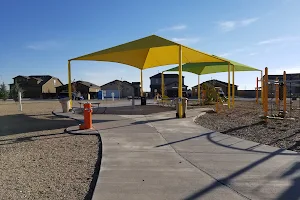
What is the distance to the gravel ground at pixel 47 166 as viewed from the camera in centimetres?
441

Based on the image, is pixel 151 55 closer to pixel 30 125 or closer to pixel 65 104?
pixel 65 104

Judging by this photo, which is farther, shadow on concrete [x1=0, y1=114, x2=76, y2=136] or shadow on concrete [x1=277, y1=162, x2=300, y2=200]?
shadow on concrete [x1=0, y1=114, x2=76, y2=136]

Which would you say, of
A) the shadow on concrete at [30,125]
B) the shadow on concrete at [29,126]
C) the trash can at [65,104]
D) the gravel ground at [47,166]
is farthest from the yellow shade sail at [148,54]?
the gravel ground at [47,166]

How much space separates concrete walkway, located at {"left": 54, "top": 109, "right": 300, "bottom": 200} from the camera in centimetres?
Result: 414

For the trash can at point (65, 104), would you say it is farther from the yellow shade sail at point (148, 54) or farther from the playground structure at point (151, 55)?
the yellow shade sail at point (148, 54)

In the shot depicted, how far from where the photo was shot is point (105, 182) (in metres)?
4.57

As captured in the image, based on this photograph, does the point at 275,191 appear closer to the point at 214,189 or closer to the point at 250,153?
the point at 214,189

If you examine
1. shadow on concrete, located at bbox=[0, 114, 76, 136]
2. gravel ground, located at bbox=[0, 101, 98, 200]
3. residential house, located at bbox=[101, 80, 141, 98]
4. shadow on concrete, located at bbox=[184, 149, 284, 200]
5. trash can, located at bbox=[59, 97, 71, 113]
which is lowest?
gravel ground, located at bbox=[0, 101, 98, 200]

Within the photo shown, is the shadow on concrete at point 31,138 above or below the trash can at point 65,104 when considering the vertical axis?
below

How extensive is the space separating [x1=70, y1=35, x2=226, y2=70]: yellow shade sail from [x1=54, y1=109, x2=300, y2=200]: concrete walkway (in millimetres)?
8561

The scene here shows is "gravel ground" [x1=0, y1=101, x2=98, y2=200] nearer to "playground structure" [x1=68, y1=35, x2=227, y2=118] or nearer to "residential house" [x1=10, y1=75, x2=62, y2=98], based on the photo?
"playground structure" [x1=68, y1=35, x2=227, y2=118]

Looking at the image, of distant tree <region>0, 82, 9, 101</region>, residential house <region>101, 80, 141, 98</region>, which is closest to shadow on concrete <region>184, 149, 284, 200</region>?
distant tree <region>0, 82, 9, 101</region>

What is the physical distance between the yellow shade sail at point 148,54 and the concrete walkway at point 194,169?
28.1 feet

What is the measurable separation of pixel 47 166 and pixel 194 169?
10.4 ft
